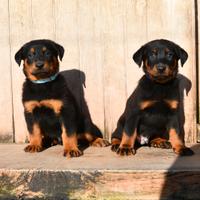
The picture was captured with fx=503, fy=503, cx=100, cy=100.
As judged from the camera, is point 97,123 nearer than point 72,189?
No

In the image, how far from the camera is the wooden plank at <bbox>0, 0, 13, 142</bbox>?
5531mm

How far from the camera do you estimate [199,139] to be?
5.39m

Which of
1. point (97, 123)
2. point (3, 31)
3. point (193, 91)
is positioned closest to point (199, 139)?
point (193, 91)

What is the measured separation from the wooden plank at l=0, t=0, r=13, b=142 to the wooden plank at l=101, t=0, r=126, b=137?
1.07m

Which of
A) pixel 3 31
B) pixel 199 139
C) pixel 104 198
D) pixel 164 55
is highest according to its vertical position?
pixel 3 31

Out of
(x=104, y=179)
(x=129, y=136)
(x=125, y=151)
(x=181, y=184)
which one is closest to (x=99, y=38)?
(x=129, y=136)

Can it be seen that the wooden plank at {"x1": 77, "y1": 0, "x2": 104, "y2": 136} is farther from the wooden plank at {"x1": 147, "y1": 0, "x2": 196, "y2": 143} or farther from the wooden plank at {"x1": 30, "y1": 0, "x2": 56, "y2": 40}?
the wooden plank at {"x1": 147, "y1": 0, "x2": 196, "y2": 143}

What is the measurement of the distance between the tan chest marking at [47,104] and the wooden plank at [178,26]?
1257 mm

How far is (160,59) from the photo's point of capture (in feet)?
15.3

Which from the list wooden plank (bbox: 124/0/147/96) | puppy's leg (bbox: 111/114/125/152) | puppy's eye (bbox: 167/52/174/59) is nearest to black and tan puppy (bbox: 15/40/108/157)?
puppy's leg (bbox: 111/114/125/152)

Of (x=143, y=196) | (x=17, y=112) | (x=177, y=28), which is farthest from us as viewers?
(x=17, y=112)

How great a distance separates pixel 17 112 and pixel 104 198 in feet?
6.00

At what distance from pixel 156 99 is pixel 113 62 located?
33.0 inches

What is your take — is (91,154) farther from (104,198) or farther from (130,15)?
(130,15)
